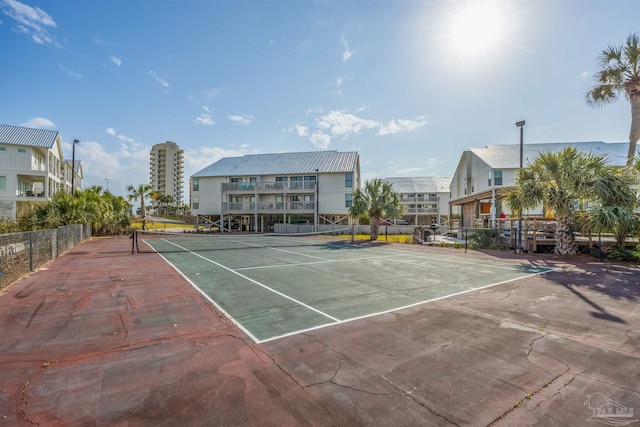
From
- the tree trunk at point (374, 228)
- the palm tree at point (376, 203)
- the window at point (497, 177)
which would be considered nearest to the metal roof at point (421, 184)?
the window at point (497, 177)

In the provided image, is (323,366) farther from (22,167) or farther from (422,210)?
(422,210)

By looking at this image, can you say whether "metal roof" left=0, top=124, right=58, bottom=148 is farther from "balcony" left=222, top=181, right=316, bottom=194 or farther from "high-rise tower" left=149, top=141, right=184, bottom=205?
"high-rise tower" left=149, top=141, right=184, bottom=205

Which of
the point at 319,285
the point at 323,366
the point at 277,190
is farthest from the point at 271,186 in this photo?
the point at 323,366

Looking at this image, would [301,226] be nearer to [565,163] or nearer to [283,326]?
[565,163]

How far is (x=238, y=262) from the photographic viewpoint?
14.1m

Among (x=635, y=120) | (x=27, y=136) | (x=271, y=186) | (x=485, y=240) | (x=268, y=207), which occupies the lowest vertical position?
(x=485, y=240)

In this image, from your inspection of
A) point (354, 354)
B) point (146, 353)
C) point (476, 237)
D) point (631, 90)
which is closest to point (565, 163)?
point (476, 237)

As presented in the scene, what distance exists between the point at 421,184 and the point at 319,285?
2485 inches

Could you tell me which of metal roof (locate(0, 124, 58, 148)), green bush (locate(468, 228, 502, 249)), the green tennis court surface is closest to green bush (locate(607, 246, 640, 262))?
the green tennis court surface

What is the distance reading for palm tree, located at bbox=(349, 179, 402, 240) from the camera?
92.3ft

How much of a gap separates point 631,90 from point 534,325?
77.2 ft

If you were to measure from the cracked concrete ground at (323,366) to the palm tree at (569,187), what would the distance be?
9738 mm

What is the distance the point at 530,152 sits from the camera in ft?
106

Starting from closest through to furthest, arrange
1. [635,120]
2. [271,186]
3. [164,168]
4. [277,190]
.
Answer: [635,120], [277,190], [271,186], [164,168]
